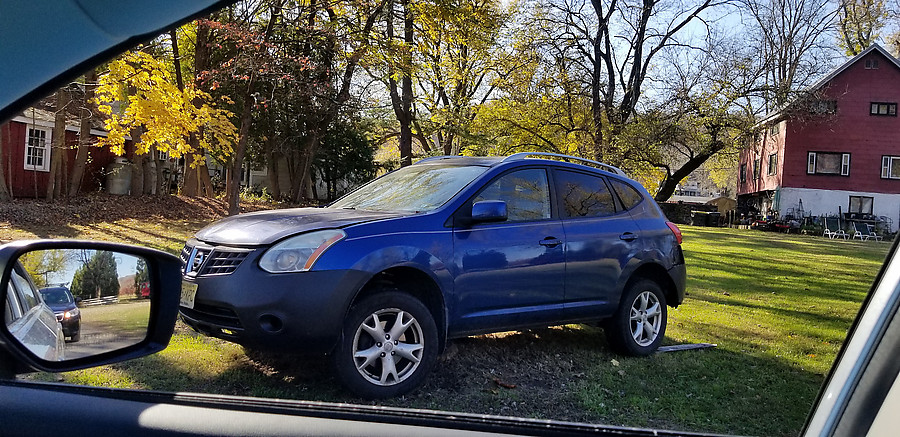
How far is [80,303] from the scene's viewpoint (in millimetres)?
1582

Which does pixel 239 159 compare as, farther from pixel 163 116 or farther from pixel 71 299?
pixel 71 299

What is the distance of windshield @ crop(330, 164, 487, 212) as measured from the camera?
4.84 metres

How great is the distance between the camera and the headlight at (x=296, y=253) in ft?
12.5

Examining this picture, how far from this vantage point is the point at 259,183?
22.9 meters

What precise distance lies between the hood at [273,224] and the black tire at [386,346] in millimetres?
591

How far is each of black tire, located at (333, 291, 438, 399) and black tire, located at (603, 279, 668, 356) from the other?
6.77ft

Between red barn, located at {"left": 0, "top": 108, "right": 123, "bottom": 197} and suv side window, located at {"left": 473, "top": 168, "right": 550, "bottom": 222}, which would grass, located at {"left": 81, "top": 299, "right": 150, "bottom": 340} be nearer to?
suv side window, located at {"left": 473, "top": 168, "right": 550, "bottom": 222}

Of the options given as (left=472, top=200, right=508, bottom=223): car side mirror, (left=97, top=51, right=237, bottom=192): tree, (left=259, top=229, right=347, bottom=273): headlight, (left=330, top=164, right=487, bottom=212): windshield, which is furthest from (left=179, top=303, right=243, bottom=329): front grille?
(left=97, top=51, right=237, bottom=192): tree

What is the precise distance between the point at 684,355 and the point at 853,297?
183 inches

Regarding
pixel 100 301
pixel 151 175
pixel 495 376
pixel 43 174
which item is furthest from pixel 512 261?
pixel 151 175

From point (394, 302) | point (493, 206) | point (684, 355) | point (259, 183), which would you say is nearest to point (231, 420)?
point (394, 302)

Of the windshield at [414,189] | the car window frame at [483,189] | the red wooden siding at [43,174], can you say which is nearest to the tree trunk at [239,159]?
the red wooden siding at [43,174]

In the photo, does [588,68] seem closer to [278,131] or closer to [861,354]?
[278,131]

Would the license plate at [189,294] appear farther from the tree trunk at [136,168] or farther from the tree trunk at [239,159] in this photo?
the tree trunk at [136,168]
